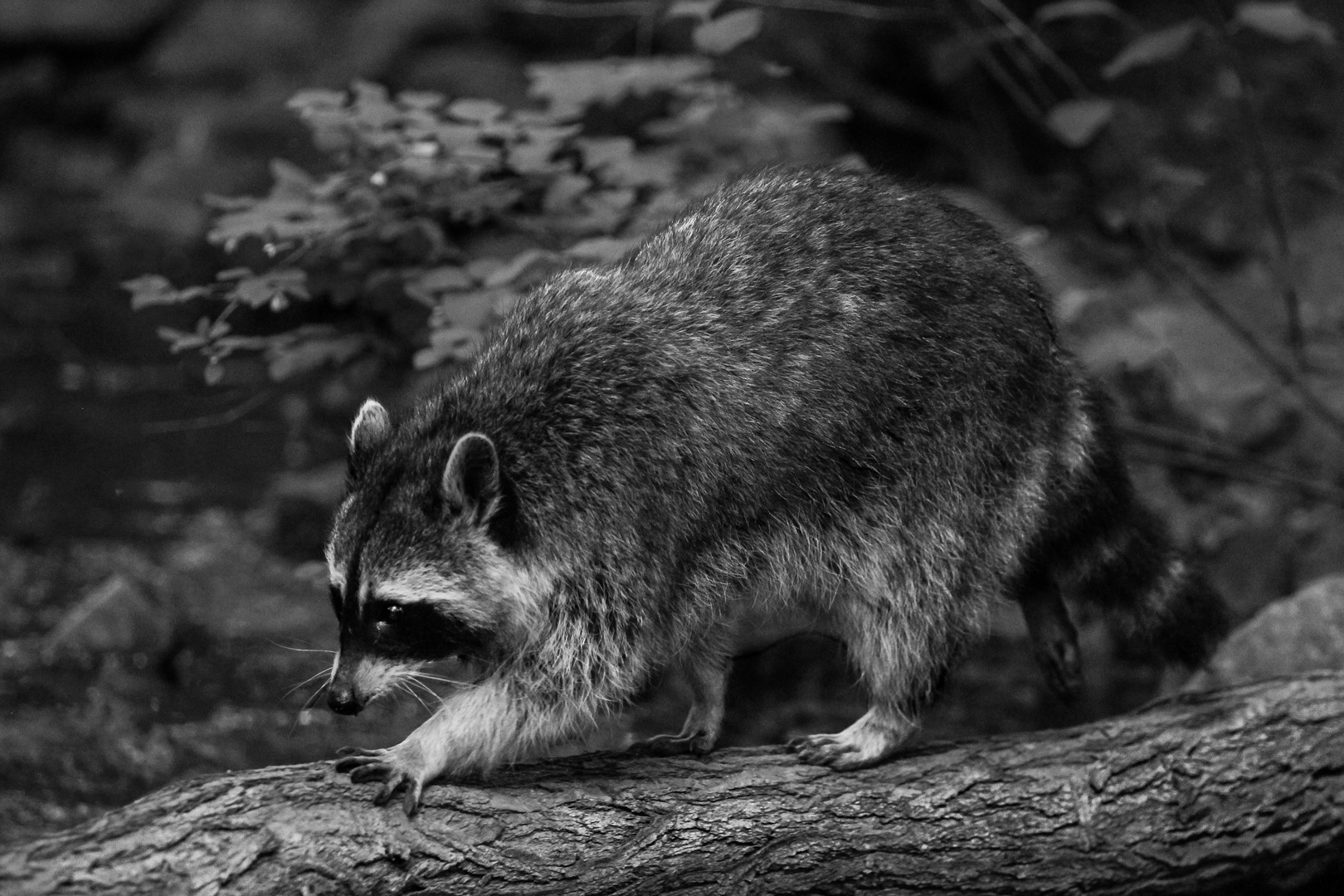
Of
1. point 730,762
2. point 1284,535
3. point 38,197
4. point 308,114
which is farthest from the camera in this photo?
point 38,197

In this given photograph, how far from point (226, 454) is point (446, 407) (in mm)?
5568

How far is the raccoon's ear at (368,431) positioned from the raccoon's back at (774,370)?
17 cm

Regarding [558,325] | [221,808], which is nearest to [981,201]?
[558,325]

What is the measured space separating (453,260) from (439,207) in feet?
1.28

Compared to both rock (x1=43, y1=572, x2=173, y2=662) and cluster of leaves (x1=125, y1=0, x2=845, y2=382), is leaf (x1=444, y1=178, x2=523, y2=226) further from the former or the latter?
rock (x1=43, y1=572, x2=173, y2=662)

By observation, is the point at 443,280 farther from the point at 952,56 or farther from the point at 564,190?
the point at 952,56

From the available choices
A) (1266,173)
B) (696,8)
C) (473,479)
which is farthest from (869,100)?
(473,479)

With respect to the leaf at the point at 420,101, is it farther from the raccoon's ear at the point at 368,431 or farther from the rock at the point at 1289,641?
the rock at the point at 1289,641

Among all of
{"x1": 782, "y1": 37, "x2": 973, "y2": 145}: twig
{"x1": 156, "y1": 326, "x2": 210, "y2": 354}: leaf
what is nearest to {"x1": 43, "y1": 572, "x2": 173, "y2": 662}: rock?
{"x1": 156, "y1": 326, "x2": 210, "y2": 354}: leaf

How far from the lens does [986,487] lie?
4.48m

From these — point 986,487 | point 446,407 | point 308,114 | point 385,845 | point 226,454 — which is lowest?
point 226,454

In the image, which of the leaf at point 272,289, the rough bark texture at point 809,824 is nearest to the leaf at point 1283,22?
the rough bark texture at point 809,824

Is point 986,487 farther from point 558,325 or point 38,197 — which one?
point 38,197

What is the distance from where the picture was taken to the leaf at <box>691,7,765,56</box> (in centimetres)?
532
